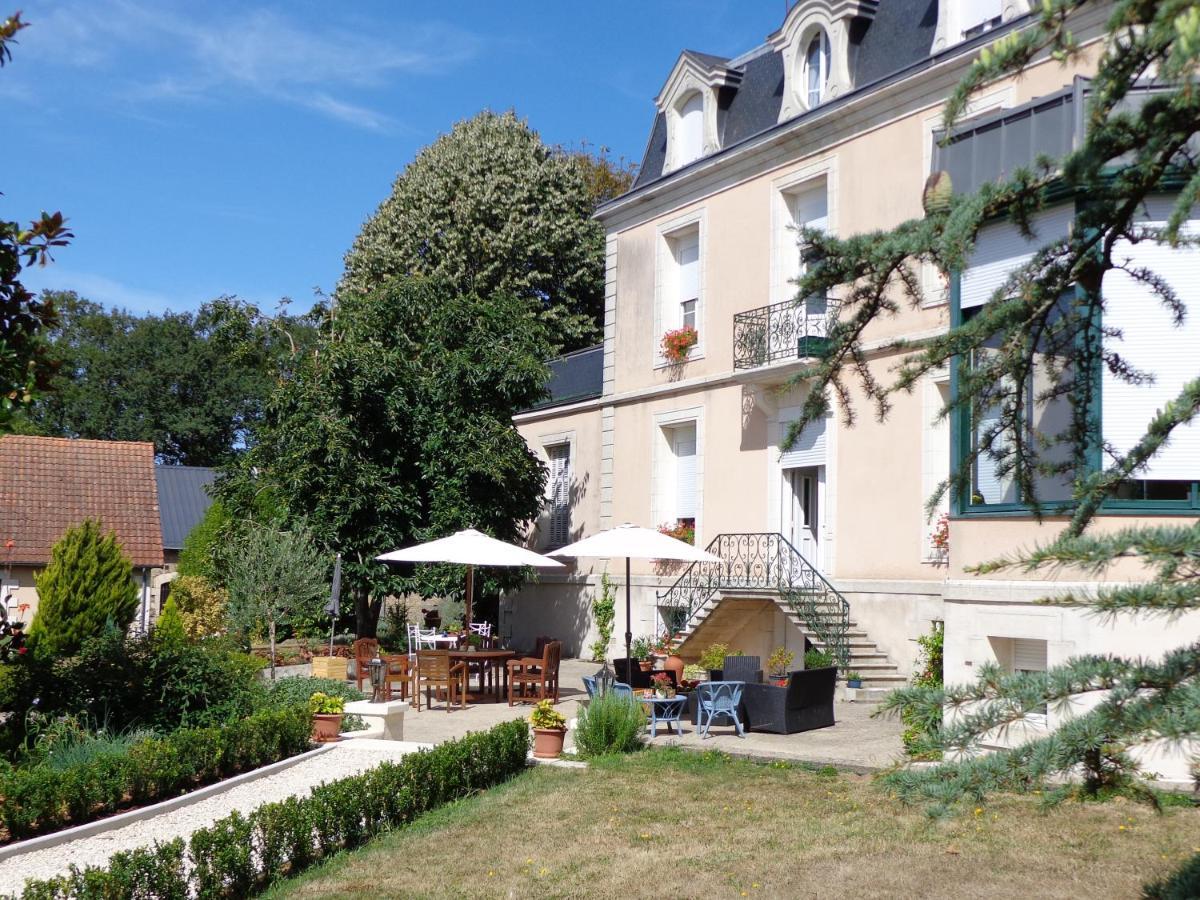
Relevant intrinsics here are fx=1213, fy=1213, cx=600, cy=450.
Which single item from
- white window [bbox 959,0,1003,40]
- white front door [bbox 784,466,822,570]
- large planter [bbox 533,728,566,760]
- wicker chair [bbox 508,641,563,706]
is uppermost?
white window [bbox 959,0,1003,40]

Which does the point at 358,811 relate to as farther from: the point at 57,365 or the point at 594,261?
the point at 594,261

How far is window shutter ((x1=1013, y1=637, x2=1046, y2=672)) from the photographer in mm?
10383

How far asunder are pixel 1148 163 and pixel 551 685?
1317 cm

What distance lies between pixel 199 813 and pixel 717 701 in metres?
5.87

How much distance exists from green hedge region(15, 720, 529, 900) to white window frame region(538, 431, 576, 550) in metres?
14.4

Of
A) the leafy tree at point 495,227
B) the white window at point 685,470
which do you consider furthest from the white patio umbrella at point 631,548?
the leafy tree at point 495,227

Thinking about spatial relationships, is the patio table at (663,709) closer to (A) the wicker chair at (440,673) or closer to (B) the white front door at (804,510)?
(A) the wicker chair at (440,673)

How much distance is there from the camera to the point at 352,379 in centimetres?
2122

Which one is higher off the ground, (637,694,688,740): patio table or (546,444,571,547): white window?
(546,444,571,547): white window

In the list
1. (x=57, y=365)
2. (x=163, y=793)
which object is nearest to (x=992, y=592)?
(x=163, y=793)

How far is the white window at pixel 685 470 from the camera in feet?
70.0

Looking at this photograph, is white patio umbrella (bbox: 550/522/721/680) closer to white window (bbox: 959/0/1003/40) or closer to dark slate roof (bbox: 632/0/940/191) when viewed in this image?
dark slate roof (bbox: 632/0/940/191)

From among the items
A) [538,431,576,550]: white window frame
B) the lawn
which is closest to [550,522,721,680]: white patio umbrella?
the lawn

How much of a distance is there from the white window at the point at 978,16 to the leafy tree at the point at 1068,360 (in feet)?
40.0
